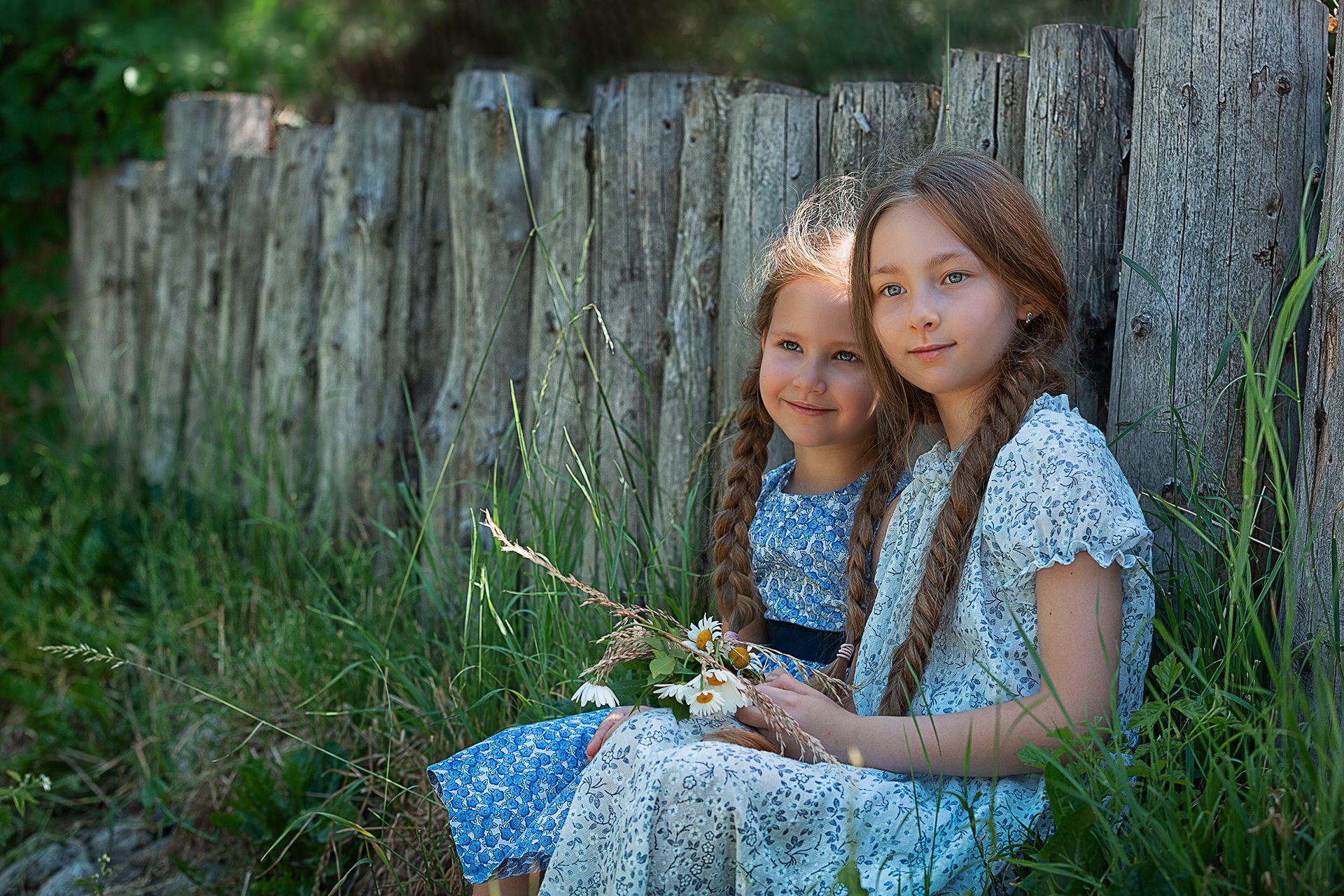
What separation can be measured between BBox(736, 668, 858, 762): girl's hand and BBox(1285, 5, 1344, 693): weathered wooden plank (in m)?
0.78

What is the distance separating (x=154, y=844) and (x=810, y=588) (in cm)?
185

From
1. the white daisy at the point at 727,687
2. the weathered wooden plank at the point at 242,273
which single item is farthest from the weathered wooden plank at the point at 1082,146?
the weathered wooden plank at the point at 242,273

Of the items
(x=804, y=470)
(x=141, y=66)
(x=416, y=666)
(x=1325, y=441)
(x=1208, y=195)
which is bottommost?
(x=416, y=666)

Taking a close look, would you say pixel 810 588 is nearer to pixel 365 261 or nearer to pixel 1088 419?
pixel 1088 419

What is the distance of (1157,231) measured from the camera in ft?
7.72

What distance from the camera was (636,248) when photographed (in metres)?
3.20

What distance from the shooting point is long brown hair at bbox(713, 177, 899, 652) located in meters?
2.42

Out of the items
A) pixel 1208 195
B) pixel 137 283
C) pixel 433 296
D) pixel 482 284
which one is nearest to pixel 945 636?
pixel 1208 195

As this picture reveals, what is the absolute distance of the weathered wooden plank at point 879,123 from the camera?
8.92 feet

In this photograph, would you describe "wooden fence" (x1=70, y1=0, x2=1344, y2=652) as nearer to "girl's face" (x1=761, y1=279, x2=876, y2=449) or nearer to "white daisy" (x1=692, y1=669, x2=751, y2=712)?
"girl's face" (x1=761, y1=279, x2=876, y2=449)

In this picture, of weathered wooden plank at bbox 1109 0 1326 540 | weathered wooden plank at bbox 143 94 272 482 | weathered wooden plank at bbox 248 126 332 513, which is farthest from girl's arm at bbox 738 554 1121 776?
weathered wooden plank at bbox 143 94 272 482

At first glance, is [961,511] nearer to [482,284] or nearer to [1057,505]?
[1057,505]

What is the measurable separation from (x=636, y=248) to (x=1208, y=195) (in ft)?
4.70

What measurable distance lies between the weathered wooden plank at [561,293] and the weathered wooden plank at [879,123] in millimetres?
744
